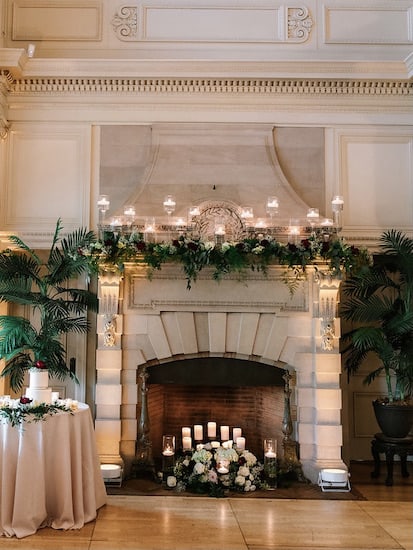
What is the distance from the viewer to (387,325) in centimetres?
614

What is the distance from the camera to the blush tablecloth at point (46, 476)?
4.25 meters

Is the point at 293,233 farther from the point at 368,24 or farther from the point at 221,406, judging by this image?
the point at 368,24


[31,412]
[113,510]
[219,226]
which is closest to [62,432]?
[31,412]

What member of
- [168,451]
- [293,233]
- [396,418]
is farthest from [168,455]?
[293,233]

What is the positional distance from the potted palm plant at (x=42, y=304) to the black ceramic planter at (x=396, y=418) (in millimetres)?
3204

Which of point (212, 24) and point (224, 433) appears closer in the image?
point (224, 433)

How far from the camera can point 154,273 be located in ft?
19.9

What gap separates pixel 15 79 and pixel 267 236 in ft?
11.2

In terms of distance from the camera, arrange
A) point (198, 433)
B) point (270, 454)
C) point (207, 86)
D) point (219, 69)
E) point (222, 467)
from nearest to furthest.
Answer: point (222, 467) < point (270, 454) < point (198, 433) < point (219, 69) < point (207, 86)

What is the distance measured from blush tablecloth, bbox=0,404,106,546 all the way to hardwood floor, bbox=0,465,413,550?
0.12 meters

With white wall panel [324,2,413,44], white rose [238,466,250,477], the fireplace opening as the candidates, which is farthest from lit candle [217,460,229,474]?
white wall panel [324,2,413,44]

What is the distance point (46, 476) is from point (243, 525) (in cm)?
158

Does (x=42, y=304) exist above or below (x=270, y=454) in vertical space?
above

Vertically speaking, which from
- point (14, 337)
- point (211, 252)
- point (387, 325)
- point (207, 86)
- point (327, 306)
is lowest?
point (14, 337)
